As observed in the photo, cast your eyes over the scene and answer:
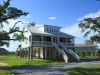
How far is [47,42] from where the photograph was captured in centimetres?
4000

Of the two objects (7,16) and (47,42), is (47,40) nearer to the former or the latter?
(47,42)

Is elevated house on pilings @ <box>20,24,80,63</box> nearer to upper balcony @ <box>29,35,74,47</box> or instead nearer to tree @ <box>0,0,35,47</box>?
upper balcony @ <box>29,35,74,47</box>

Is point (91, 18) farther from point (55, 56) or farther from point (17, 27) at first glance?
point (55, 56)

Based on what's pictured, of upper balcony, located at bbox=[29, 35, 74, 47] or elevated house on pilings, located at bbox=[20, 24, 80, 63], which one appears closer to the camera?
elevated house on pilings, located at bbox=[20, 24, 80, 63]

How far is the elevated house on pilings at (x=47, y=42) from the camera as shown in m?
38.3

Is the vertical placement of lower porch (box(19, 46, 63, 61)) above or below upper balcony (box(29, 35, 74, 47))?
below

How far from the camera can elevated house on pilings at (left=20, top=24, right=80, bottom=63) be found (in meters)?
38.3

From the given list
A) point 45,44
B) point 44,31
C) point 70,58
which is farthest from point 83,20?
point 44,31

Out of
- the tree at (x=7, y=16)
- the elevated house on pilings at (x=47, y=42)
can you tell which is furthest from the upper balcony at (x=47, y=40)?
the tree at (x=7, y=16)

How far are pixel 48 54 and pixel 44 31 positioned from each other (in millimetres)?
5731

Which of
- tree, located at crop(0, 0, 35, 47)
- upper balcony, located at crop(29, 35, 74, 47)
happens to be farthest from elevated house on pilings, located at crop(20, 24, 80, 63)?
tree, located at crop(0, 0, 35, 47)

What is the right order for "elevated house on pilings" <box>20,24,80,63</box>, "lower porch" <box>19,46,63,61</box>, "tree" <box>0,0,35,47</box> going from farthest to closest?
"lower porch" <box>19,46,63,61</box>
"elevated house on pilings" <box>20,24,80,63</box>
"tree" <box>0,0,35,47</box>

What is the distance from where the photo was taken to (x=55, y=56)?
4331cm

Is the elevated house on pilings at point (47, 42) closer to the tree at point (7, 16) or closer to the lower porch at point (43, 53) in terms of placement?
the lower porch at point (43, 53)
